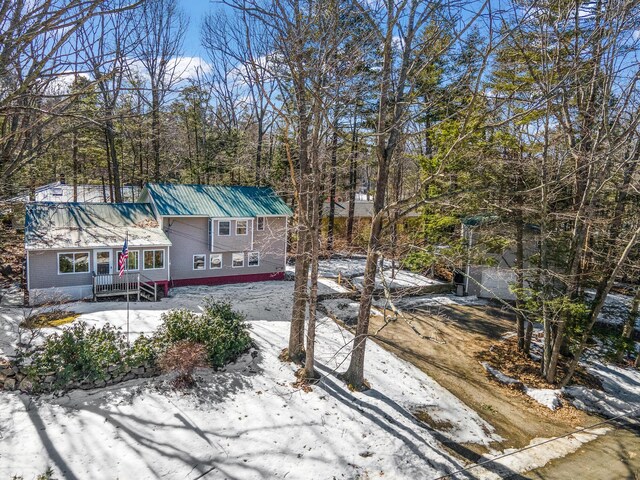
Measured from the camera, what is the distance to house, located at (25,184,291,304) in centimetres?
1555

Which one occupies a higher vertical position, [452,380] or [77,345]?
[77,345]

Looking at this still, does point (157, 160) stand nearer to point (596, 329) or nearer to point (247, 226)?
point (247, 226)

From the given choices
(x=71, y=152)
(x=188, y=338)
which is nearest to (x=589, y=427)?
(x=188, y=338)

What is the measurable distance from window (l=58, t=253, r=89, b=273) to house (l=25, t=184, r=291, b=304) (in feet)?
0.11

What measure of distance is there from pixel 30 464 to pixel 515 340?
15.5 m

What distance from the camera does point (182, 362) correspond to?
8.90 metres

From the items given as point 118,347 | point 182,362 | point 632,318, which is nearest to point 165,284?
point 118,347

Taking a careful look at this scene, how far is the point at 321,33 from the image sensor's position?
8336 mm

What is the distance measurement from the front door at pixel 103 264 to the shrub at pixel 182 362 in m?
8.54

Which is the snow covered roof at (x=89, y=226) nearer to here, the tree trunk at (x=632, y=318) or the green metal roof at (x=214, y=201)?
the green metal roof at (x=214, y=201)

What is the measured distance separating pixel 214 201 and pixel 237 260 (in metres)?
3.36

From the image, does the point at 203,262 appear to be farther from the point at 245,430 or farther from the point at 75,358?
the point at 245,430

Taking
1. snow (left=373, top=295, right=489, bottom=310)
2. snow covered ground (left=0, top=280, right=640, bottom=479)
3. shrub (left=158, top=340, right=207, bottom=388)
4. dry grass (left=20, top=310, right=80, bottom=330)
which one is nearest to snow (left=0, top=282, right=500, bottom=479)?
snow covered ground (left=0, top=280, right=640, bottom=479)

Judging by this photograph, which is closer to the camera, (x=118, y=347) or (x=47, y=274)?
(x=118, y=347)
